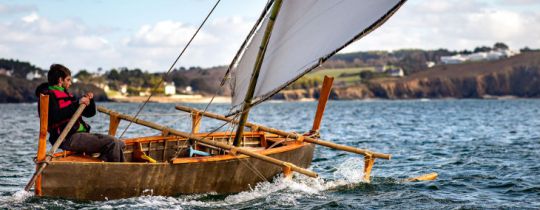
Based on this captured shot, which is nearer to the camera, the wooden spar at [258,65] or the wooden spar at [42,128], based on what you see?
the wooden spar at [42,128]

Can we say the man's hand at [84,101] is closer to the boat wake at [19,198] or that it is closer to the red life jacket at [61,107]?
the red life jacket at [61,107]

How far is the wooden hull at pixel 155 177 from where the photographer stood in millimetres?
14156

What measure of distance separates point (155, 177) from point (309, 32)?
4.51 metres

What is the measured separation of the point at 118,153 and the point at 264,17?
4.67m

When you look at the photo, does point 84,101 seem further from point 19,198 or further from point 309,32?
point 309,32

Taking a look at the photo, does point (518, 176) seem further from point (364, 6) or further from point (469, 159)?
point (364, 6)

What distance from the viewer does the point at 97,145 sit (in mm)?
14922

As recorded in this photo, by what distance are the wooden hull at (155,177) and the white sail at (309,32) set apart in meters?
1.76

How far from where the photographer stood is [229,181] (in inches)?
645

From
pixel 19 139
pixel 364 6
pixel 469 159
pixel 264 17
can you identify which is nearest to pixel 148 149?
pixel 264 17

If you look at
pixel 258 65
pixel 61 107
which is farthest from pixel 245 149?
pixel 61 107

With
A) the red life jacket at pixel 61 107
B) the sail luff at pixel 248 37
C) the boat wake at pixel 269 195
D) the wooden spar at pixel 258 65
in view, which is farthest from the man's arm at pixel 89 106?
the sail luff at pixel 248 37

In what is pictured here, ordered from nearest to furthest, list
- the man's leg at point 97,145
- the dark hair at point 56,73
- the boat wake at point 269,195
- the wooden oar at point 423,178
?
the dark hair at point 56,73
the man's leg at point 97,145
the boat wake at point 269,195
the wooden oar at point 423,178

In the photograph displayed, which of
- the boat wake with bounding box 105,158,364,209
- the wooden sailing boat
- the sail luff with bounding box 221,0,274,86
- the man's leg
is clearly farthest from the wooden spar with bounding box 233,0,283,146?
the man's leg
